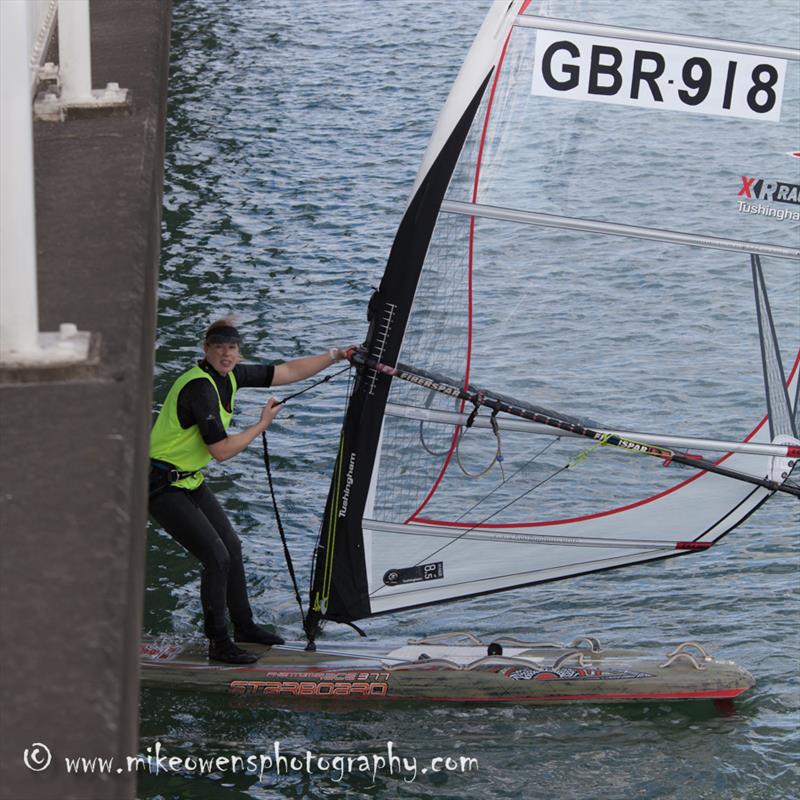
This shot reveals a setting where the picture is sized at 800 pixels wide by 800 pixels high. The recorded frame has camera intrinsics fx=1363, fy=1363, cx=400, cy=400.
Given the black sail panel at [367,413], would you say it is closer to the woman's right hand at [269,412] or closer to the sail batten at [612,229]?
the sail batten at [612,229]

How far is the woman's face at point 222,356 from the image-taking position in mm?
6266

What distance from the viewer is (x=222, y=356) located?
20.6ft

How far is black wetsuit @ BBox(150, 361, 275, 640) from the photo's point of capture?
6289 mm

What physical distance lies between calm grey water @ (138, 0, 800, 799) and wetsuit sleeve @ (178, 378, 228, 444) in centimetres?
149

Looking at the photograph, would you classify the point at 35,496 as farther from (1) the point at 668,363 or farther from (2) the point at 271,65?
(2) the point at 271,65

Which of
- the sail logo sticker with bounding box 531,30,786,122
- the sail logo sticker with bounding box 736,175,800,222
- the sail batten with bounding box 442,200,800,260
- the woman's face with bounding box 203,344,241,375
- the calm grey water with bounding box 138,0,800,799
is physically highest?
the sail logo sticker with bounding box 531,30,786,122

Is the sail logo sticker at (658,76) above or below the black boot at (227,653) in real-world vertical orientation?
above

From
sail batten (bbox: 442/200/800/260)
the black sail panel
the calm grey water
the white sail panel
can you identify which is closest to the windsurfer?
the black sail panel

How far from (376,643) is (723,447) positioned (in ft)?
6.95

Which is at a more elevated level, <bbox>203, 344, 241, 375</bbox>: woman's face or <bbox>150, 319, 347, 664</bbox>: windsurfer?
<bbox>203, 344, 241, 375</bbox>: woman's face

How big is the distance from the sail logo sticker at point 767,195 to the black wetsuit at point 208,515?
2400 mm

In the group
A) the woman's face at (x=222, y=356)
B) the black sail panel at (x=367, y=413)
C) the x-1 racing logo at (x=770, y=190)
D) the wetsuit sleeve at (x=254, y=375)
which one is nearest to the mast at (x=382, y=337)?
the black sail panel at (x=367, y=413)

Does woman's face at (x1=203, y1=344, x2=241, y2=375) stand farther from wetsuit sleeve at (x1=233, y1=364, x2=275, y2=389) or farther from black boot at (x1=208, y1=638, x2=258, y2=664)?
black boot at (x1=208, y1=638, x2=258, y2=664)

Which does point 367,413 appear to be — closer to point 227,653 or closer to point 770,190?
point 227,653
